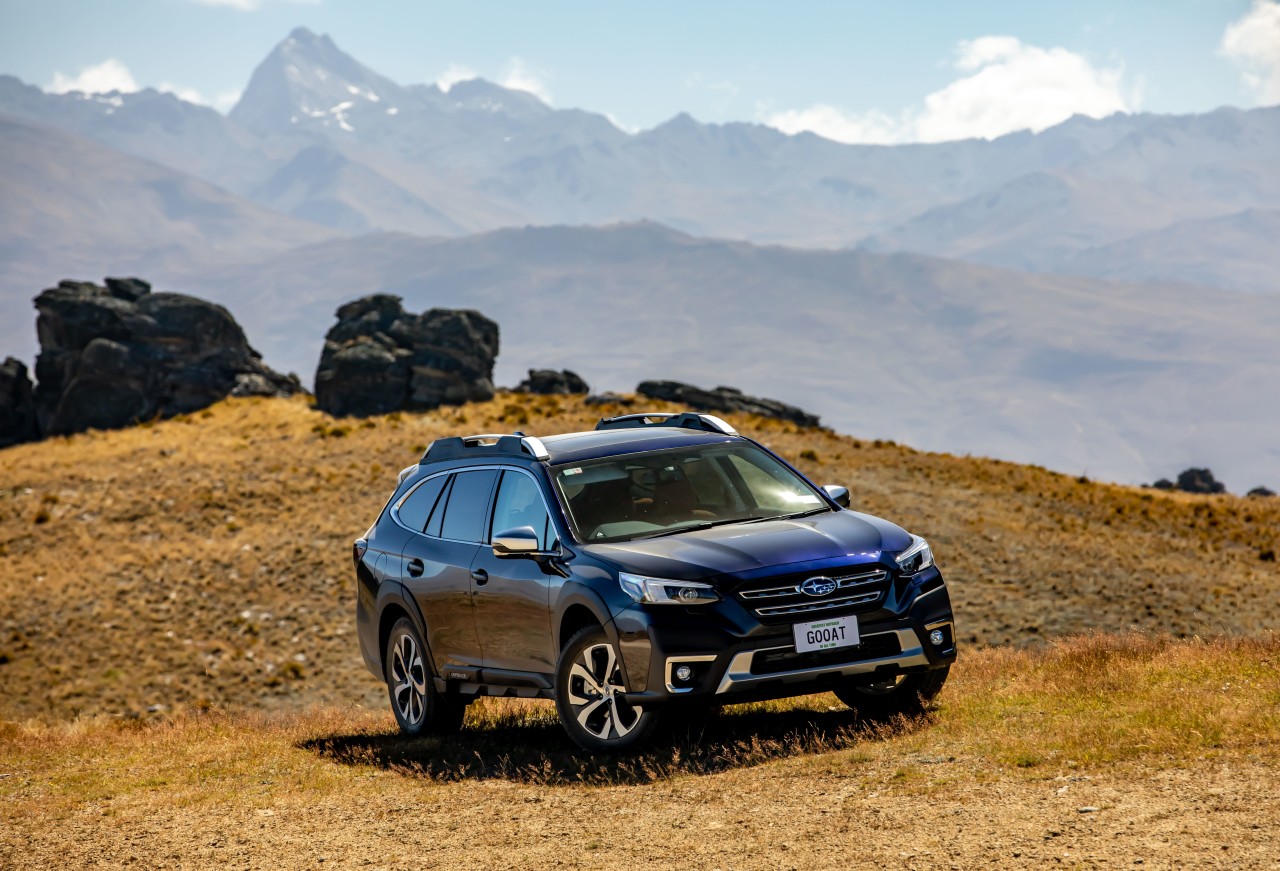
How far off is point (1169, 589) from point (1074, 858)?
84.3 feet

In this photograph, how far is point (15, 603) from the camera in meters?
33.6

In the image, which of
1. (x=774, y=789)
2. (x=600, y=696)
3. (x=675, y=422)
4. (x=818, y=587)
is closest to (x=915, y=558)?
(x=818, y=587)

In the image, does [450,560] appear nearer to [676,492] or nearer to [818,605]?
[676,492]

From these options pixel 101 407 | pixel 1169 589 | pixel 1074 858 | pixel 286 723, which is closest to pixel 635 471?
pixel 1074 858

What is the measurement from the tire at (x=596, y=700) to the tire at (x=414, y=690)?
2.11 metres

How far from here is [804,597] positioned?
315 inches

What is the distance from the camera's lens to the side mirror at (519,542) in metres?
8.71

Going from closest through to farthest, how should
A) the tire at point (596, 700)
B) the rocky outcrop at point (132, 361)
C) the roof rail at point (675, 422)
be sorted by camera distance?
the tire at point (596, 700) → the roof rail at point (675, 422) → the rocky outcrop at point (132, 361)

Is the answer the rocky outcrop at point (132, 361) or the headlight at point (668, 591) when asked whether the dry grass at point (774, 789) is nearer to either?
the headlight at point (668, 591)

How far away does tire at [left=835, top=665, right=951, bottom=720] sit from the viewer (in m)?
9.05

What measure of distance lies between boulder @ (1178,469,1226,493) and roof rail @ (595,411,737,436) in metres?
65.0

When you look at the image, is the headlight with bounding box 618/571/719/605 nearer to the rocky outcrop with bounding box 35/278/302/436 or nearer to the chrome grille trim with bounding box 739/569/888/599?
the chrome grille trim with bounding box 739/569/888/599

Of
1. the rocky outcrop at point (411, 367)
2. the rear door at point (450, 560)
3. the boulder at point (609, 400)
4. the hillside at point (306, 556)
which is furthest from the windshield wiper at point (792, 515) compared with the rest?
the rocky outcrop at point (411, 367)

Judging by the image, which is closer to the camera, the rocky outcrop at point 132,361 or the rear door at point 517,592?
the rear door at point 517,592
